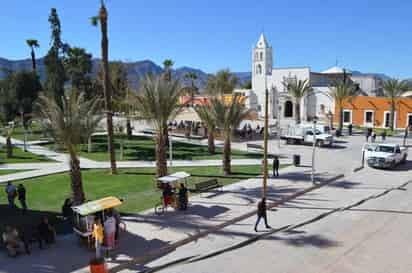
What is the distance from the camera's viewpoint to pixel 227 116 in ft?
74.9

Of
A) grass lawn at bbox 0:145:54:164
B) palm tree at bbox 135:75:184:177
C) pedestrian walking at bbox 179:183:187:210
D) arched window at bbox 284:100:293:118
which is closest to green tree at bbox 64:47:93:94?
grass lawn at bbox 0:145:54:164

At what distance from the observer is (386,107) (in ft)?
160

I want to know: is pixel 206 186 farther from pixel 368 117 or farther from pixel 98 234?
pixel 368 117

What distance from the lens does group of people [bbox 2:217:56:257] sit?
1157 centimetres

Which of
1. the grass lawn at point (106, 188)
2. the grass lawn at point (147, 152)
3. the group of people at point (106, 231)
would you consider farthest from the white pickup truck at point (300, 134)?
the group of people at point (106, 231)

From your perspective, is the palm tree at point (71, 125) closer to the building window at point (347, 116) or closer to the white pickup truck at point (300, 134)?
the white pickup truck at point (300, 134)

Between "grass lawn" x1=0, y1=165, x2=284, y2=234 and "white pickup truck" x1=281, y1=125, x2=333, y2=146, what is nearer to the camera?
"grass lawn" x1=0, y1=165, x2=284, y2=234

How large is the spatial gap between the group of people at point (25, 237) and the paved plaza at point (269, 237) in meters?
0.31

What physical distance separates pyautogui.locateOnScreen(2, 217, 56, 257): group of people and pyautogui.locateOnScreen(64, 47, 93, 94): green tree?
35.5m

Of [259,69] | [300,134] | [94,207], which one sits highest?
[259,69]

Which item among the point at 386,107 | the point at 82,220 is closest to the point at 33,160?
the point at 82,220

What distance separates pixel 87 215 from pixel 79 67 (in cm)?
3840

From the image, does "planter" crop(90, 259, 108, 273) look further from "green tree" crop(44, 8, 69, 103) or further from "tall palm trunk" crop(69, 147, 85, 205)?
"green tree" crop(44, 8, 69, 103)

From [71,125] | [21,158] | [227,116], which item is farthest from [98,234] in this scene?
[21,158]
